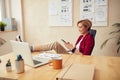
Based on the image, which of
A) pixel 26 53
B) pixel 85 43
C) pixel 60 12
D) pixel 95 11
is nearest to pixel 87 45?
pixel 85 43

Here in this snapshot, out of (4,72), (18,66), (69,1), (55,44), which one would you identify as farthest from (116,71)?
(69,1)

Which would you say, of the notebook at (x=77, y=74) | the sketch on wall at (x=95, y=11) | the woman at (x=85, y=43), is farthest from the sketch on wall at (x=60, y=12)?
the notebook at (x=77, y=74)

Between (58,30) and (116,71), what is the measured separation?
2.63m

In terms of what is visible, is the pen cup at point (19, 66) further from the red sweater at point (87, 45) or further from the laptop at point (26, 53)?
the red sweater at point (87, 45)

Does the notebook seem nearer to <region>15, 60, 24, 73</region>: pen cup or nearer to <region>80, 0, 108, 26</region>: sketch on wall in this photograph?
<region>15, 60, 24, 73</region>: pen cup

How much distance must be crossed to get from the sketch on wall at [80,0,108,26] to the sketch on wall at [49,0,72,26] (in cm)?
29

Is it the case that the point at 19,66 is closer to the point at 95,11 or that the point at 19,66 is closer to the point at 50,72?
the point at 50,72

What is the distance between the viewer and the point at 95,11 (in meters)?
3.59

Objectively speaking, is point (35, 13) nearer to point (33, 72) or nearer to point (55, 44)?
point (55, 44)

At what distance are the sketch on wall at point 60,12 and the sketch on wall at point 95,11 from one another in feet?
0.96

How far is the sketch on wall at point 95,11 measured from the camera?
3.53 meters

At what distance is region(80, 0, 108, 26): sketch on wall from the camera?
353 cm

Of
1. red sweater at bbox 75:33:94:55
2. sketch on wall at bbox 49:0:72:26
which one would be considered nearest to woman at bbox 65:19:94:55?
red sweater at bbox 75:33:94:55

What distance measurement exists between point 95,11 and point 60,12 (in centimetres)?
79
